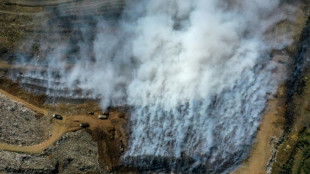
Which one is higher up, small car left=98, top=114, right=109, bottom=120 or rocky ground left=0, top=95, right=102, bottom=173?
small car left=98, top=114, right=109, bottom=120

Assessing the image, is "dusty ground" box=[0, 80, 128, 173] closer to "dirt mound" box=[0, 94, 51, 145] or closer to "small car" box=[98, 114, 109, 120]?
"dirt mound" box=[0, 94, 51, 145]

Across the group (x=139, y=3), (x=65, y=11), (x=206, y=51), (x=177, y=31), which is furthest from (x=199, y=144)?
(x=65, y=11)

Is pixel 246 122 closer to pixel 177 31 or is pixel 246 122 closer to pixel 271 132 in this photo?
pixel 271 132

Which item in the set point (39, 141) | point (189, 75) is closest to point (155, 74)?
point (189, 75)

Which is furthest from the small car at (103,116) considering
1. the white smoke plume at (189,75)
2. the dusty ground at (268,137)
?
the dusty ground at (268,137)

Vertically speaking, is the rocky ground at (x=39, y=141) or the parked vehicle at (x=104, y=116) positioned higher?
the parked vehicle at (x=104, y=116)

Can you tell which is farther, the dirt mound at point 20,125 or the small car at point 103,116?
the small car at point 103,116

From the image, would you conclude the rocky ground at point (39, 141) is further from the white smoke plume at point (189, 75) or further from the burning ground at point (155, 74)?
the white smoke plume at point (189, 75)

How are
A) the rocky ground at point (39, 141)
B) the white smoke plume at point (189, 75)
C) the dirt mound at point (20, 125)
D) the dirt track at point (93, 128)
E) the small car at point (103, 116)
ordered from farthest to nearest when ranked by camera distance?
the small car at point (103, 116) < the dirt track at point (93, 128) < the dirt mound at point (20, 125) < the rocky ground at point (39, 141) < the white smoke plume at point (189, 75)

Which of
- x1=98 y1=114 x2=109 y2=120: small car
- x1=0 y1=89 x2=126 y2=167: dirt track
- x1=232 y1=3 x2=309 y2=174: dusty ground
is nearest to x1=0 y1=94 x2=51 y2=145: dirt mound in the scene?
x1=0 y1=89 x2=126 y2=167: dirt track
